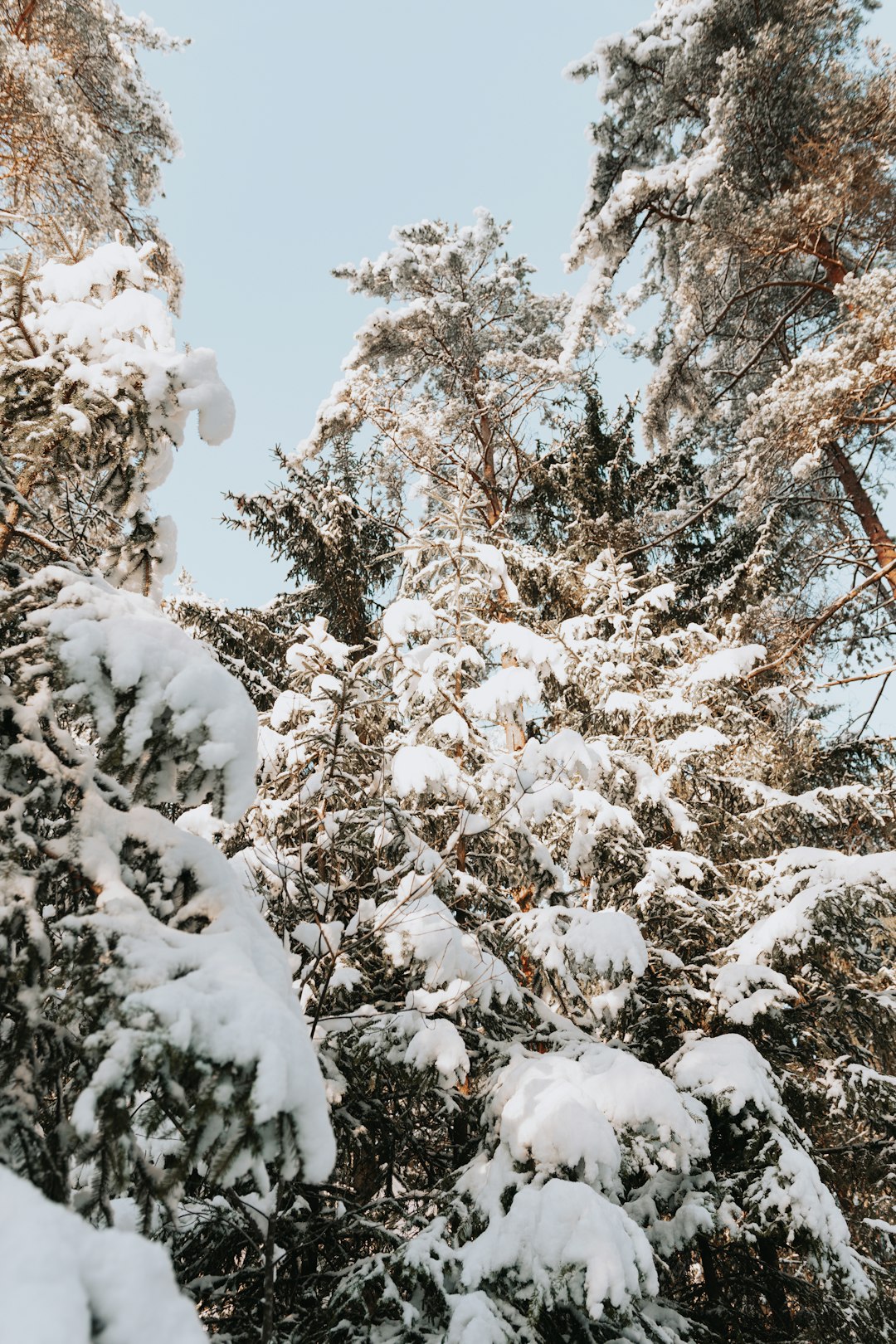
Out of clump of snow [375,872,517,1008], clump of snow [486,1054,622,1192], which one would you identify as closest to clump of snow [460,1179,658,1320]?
clump of snow [486,1054,622,1192]

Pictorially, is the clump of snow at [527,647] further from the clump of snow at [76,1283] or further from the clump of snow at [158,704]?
the clump of snow at [76,1283]

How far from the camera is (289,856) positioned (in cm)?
468

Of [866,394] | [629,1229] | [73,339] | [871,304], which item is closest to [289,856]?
[629,1229]

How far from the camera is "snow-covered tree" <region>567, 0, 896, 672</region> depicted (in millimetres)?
6949

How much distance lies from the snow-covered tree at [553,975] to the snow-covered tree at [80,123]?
338cm

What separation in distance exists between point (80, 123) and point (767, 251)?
6941mm

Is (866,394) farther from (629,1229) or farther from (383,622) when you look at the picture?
(629,1229)

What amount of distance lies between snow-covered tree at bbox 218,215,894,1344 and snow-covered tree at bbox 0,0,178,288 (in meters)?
3.38

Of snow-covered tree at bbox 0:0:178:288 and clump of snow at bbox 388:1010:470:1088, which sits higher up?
snow-covered tree at bbox 0:0:178:288

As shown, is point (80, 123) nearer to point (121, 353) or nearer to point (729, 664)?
point (121, 353)

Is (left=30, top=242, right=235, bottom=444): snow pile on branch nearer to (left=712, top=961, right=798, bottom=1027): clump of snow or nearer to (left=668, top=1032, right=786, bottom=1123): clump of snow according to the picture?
(left=668, top=1032, right=786, bottom=1123): clump of snow

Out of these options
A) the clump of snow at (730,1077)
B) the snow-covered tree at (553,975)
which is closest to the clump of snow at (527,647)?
the snow-covered tree at (553,975)

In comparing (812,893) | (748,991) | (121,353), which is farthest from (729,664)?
(121,353)

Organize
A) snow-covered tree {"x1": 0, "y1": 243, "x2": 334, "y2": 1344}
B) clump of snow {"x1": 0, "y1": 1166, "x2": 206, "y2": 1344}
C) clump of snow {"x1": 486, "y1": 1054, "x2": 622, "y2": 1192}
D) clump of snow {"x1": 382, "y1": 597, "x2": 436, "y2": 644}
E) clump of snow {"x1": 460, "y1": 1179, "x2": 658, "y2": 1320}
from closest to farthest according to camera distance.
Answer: clump of snow {"x1": 0, "y1": 1166, "x2": 206, "y2": 1344}, snow-covered tree {"x1": 0, "y1": 243, "x2": 334, "y2": 1344}, clump of snow {"x1": 460, "y1": 1179, "x2": 658, "y2": 1320}, clump of snow {"x1": 486, "y1": 1054, "x2": 622, "y2": 1192}, clump of snow {"x1": 382, "y1": 597, "x2": 436, "y2": 644}
